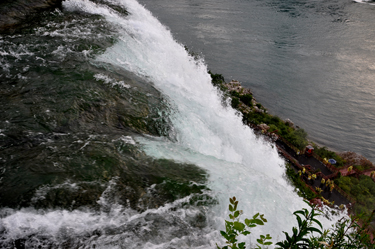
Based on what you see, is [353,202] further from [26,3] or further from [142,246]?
[26,3]

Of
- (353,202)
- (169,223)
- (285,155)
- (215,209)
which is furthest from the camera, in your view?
(285,155)

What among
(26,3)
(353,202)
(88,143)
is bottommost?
(353,202)

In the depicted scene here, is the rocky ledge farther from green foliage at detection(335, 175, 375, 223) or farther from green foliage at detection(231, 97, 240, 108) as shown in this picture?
green foliage at detection(335, 175, 375, 223)

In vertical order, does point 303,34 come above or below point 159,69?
above

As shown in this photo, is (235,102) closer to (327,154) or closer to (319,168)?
(327,154)

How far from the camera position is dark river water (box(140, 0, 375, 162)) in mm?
17156

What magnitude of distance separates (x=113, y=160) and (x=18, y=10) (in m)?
13.2

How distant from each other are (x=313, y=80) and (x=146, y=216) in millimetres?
21832

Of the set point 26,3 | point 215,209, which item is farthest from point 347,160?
point 26,3

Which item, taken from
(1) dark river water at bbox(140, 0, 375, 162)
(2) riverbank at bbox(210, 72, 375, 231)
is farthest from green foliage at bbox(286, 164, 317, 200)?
(1) dark river water at bbox(140, 0, 375, 162)

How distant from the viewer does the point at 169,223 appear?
339 cm

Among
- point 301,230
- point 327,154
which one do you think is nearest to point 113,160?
point 301,230

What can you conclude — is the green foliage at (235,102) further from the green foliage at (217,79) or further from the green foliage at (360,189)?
the green foliage at (360,189)

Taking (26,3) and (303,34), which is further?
(303,34)
